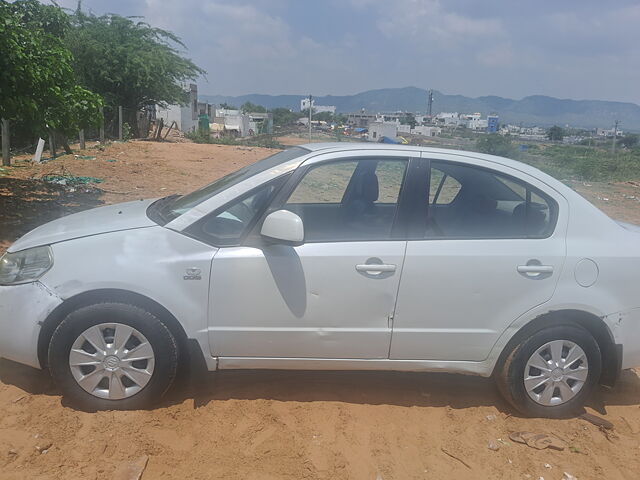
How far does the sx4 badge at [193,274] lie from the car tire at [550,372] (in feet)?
6.47

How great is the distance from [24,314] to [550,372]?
10.5 feet

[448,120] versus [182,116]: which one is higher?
[448,120]

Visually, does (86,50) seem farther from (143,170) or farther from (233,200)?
(233,200)

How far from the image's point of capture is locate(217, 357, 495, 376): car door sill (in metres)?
3.33

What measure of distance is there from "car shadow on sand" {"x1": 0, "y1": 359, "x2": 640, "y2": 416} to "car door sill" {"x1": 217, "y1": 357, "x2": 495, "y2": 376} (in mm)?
312

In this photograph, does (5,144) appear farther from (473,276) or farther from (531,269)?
(531,269)

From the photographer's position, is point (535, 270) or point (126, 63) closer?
point (535, 270)

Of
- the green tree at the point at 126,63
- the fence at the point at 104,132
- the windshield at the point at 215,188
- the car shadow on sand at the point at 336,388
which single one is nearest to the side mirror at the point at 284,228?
the windshield at the point at 215,188

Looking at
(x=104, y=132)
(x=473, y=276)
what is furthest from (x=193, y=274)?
(x=104, y=132)

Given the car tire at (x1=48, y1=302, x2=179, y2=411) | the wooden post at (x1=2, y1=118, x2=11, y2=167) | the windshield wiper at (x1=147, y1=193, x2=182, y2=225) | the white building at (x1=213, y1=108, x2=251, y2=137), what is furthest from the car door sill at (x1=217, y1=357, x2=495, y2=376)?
the white building at (x1=213, y1=108, x2=251, y2=137)

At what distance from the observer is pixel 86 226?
348cm

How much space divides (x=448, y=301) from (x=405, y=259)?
14.5 inches

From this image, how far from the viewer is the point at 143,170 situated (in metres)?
14.5

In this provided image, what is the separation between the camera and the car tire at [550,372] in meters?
3.38
